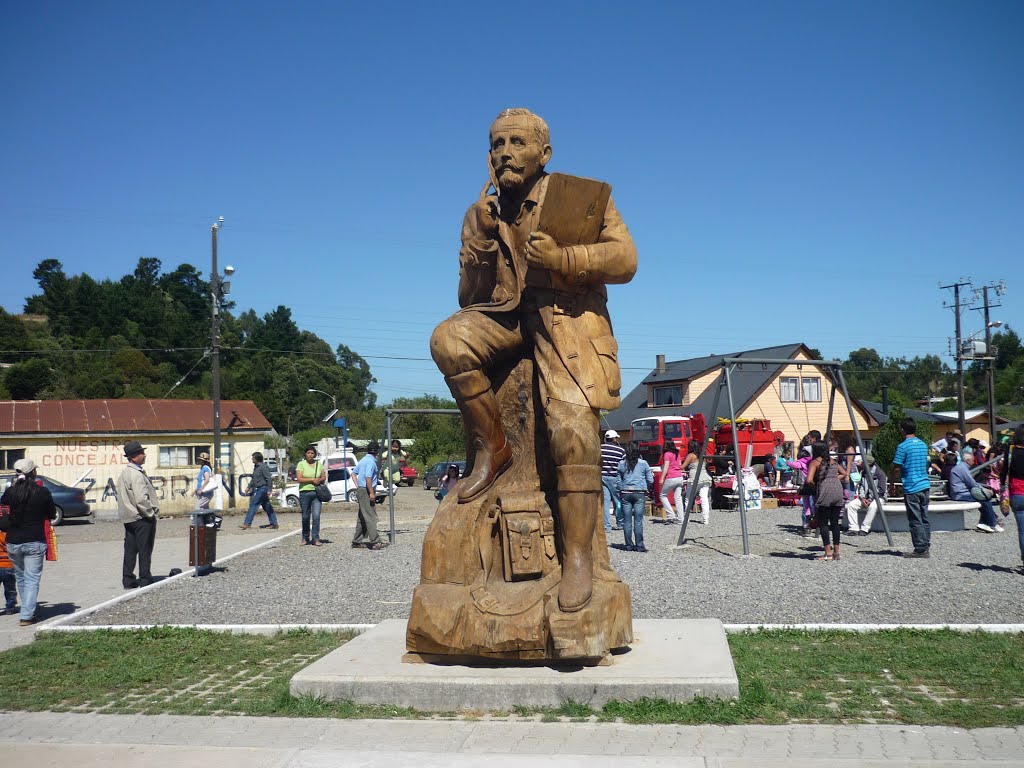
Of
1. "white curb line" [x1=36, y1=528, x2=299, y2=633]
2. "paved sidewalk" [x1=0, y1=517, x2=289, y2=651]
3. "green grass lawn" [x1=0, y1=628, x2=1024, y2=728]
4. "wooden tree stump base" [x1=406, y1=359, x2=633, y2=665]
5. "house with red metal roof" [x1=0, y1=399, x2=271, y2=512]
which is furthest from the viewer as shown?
"house with red metal roof" [x1=0, y1=399, x2=271, y2=512]

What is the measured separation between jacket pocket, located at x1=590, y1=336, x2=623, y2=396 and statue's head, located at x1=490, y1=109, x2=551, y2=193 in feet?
3.77

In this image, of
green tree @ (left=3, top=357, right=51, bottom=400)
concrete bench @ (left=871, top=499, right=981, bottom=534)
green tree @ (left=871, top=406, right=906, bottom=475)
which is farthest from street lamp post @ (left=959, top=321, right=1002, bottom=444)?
green tree @ (left=3, top=357, right=51, bottom=400)

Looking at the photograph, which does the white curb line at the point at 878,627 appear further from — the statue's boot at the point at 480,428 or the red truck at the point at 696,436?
the red truck at the point at 696,436

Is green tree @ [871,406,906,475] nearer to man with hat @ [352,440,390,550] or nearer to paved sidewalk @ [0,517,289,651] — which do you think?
man with hat @ [352,440,390,550]

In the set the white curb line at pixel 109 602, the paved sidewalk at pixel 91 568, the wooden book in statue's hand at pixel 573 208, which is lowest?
the paved sidewalk at pixel 91 568

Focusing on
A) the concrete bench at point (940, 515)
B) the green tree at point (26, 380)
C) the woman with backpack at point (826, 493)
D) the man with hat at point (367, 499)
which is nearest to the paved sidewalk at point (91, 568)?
the man with hat at point (367, 499)

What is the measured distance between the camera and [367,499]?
48.2ft

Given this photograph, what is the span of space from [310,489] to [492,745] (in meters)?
11.7

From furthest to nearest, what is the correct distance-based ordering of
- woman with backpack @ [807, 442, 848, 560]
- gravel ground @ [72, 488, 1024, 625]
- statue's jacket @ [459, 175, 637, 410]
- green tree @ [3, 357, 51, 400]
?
green tree @ [3, 357, 51, 400]
woman with backpack @ [807, 442, 848, 560]
gravel ground @ [72, 488, 1024, 625]
statue's jacket @ [459, 175, 637, 410]

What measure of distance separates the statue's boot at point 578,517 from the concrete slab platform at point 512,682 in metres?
0.52

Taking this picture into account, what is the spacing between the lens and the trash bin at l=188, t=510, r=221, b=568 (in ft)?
37.3

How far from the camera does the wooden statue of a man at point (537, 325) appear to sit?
17.2 feet

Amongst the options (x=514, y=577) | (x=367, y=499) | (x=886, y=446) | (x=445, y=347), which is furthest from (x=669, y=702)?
(x=886, y=446)

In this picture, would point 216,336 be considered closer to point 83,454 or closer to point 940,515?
point 83,454
